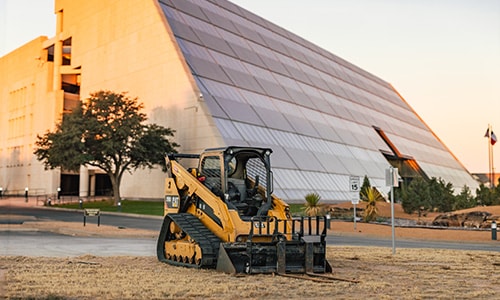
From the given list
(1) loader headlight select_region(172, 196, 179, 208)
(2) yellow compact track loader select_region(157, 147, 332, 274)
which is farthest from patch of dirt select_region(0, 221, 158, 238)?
(2) yellow compact track loader select_region(157, 147, 332, 274)

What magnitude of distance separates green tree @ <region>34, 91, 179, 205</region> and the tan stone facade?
3201mm

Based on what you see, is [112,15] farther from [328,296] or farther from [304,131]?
[328,296]

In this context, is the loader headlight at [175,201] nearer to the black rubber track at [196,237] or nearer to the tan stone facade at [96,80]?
the black rubber track at [196,237]

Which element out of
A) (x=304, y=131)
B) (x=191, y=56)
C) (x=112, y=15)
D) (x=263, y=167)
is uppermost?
(x=112, y=15)

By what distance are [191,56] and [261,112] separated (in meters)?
8.40

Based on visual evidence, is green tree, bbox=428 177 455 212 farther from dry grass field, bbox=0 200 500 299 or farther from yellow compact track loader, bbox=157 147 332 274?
yellow compact track loader, bbox=157 147 332 274

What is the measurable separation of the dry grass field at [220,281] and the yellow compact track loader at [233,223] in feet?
1.26

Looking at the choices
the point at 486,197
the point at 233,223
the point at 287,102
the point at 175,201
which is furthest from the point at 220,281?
→ the point at 287,102

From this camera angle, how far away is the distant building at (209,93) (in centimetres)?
4856

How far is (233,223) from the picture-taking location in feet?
39.0

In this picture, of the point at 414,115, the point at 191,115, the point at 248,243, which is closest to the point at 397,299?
the point at 248,243

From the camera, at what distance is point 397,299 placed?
29.1 feet

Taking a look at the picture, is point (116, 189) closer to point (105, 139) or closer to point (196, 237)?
point (105, 139)

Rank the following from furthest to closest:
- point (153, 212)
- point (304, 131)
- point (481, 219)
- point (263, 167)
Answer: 1. point (304, 131)
2. point (153, 212)
3. point (481, 219)
4. point (263, 167)
